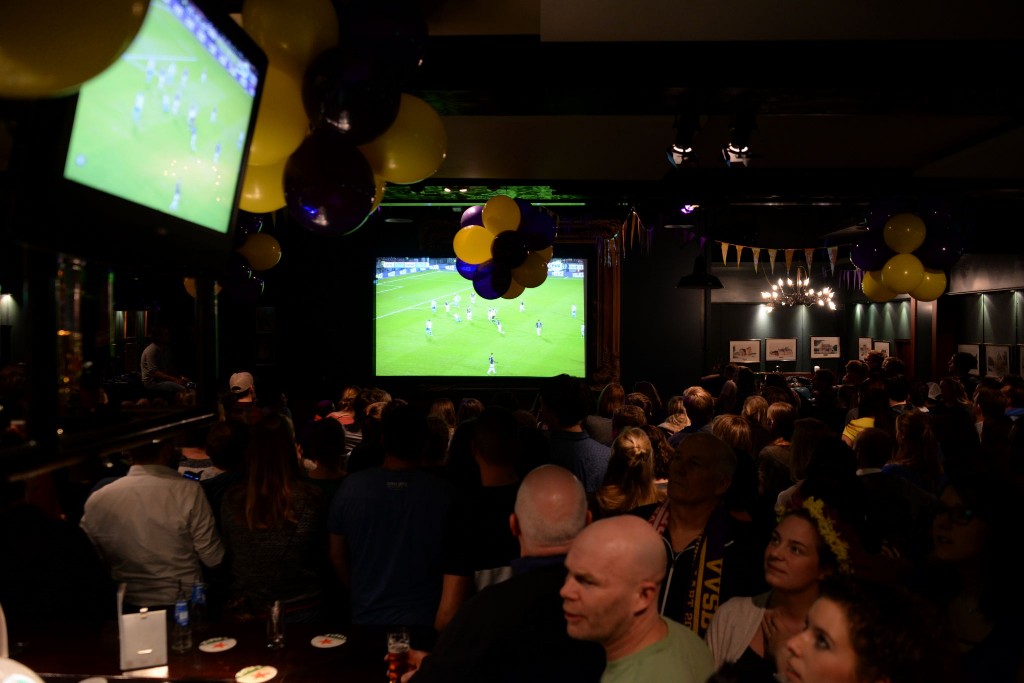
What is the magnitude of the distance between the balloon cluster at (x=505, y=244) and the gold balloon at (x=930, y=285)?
278 cm

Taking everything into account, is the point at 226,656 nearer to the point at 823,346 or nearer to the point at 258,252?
the point at 258,252

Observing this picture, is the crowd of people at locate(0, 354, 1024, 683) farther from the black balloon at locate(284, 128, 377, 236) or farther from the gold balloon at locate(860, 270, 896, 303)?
the gold balloon at locate(860, 270, 896, 303)

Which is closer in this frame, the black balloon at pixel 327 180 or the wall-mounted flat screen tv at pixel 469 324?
the black balloon at pixel 327 180

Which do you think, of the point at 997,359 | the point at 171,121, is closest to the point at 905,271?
the point at 171,121

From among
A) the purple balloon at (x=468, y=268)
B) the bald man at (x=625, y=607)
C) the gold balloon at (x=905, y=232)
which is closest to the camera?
the bald man at (x=625, y=607)

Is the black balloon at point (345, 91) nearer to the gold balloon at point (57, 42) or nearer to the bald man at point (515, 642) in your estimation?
the gold balloon at point (57, 42)

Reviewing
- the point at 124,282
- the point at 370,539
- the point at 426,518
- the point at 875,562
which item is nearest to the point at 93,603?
the point at 370,539

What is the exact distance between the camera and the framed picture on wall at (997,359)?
32.6 feet

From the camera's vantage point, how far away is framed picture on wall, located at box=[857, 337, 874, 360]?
15025mm

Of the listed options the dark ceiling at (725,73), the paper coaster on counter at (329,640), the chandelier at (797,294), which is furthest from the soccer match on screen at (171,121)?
the chandelier at (797,294)

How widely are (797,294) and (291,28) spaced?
14309 millimetres

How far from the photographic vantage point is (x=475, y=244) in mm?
5242

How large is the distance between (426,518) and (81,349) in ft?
5.60

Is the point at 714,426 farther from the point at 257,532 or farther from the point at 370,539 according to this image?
the point at 257,532
